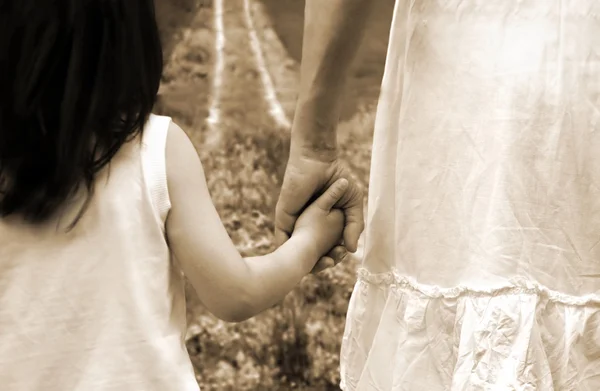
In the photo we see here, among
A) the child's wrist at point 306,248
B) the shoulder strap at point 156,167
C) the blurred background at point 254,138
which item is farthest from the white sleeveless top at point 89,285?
the blurred background at point 254,138

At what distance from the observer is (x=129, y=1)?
81 centimetres

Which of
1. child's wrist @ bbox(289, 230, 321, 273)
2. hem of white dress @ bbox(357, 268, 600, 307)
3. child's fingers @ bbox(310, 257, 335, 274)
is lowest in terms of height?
child's fingers @ bbox(310, 257, 335, 274)

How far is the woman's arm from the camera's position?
95 cm

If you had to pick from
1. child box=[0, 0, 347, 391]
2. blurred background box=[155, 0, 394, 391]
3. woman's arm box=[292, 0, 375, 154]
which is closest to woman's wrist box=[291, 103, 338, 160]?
woman's arm box=[292, 0, 375, 154]

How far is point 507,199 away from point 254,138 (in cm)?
131

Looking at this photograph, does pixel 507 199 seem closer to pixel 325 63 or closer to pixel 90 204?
pixel 325 63

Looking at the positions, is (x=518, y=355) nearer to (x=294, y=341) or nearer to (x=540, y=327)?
(x=540, y=327)

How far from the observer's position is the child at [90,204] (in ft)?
2.58

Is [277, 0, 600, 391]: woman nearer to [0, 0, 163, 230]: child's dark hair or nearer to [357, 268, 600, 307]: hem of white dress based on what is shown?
[357, 268, 600, 307]: hem of white dress

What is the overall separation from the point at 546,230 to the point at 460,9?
0.24 meters

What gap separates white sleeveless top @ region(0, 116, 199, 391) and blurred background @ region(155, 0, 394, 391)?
1.23 m

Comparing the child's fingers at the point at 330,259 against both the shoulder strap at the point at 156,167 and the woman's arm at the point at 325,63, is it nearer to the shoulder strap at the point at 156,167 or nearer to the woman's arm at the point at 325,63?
the woman's arm at the point at 325,63

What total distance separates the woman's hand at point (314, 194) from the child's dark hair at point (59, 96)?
305mm

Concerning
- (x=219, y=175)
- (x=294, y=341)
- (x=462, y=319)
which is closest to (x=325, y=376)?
(x=294, y=341)
